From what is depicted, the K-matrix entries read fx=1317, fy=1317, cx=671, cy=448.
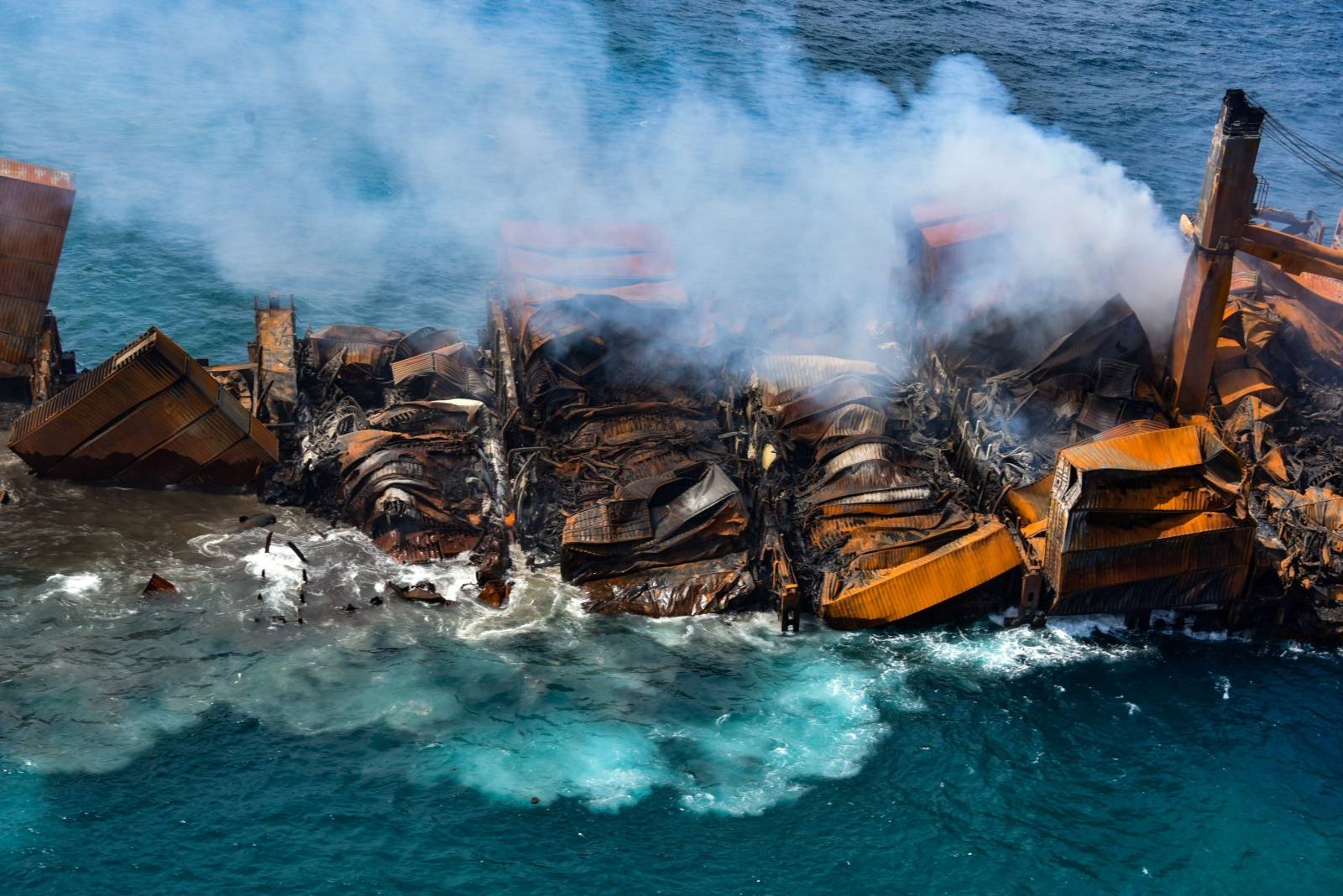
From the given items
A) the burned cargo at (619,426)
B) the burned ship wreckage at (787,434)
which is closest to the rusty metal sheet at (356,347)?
the burned ship wreckage at (787,434)

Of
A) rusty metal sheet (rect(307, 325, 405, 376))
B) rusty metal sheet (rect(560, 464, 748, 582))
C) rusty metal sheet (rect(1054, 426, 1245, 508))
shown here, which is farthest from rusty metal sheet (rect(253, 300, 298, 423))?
rusty metal sheet (rect(1054, 426, 1245, 508))

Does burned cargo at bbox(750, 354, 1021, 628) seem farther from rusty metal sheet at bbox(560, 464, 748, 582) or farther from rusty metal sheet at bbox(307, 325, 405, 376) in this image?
rusty metal sheet at bbox(307, 325, 405, 376)

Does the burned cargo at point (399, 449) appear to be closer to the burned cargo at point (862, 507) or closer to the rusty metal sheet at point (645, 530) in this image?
the rusty metal sheet at point (645, 530)

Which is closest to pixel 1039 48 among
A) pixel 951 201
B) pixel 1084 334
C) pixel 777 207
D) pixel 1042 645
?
pixel 777 207

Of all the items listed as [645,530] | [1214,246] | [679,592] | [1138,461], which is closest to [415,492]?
[645,530]

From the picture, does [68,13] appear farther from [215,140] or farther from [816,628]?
[816,628]

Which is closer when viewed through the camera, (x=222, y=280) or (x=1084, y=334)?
(x=1084, y=334)

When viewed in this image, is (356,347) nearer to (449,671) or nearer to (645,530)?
(645,530)
